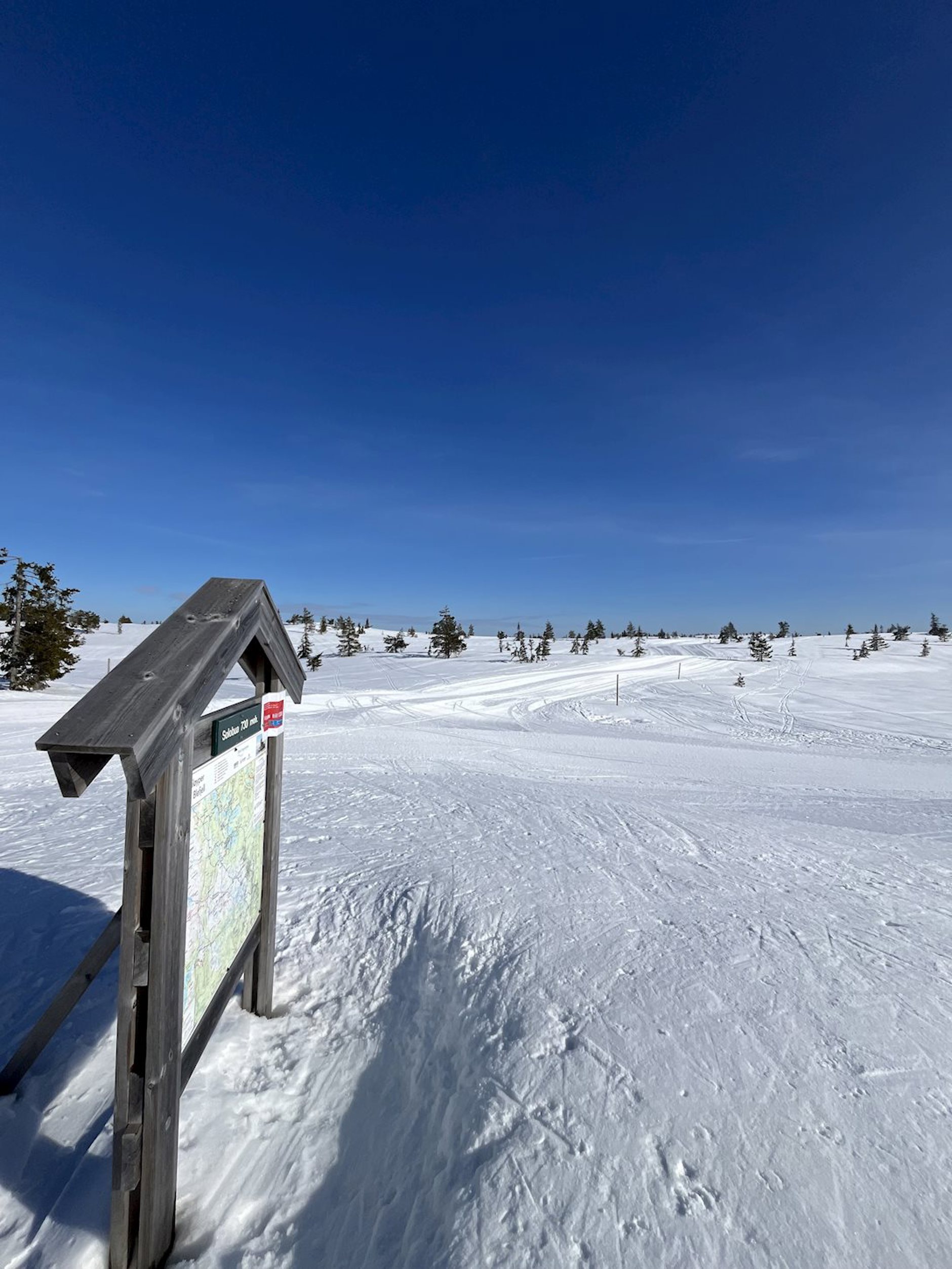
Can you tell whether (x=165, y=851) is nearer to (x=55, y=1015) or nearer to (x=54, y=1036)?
(x=55, y=1015)

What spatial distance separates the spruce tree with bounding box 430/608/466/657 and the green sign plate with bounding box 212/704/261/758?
43.5 meters

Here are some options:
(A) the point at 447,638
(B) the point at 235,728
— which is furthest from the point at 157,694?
(A) the point at 447,638

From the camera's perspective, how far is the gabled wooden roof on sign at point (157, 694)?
5.86 feet

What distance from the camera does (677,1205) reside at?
2.57 metres

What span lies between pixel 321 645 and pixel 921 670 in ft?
159

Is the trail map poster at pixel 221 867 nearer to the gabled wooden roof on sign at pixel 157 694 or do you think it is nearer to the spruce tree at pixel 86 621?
the gabled wooden roof on sign at pixel 157 694

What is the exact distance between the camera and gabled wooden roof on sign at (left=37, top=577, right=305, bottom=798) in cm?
179

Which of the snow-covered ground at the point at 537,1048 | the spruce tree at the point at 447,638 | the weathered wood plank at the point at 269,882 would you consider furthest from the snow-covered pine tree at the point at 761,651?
the weathered wood plank at the point at 269,882

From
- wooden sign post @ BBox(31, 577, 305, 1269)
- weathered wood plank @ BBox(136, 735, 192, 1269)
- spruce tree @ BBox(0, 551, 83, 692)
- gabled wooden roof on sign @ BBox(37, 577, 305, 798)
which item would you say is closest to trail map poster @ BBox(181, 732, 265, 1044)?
wooden sign post @ BBox(31, 577, 305, 1269)

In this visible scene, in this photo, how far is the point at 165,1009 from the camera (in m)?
2.28

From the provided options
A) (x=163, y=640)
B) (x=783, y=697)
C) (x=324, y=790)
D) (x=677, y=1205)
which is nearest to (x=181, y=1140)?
(x=677, y=1205)

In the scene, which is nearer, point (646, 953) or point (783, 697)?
point (646, 953)

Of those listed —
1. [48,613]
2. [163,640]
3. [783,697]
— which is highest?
[48,613]

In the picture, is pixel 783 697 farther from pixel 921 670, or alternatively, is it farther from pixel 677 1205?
pixel 677 1205
